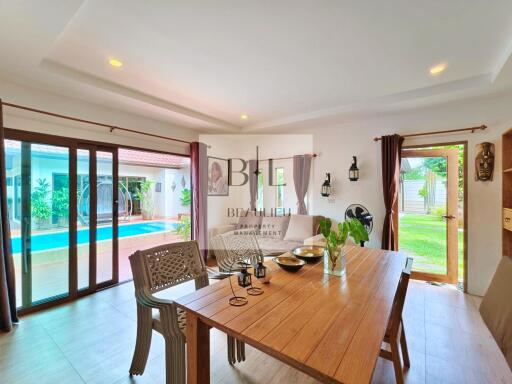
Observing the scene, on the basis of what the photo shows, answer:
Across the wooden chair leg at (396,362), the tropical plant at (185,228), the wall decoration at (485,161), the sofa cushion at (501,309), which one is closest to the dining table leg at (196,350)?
the wooden chair leg at (396,362)

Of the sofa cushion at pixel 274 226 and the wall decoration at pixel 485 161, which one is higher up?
the wall decoration at pixel 485 161

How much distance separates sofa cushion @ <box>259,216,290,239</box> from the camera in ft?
13.8

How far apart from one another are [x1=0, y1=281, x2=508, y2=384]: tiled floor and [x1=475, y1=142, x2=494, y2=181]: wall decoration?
155cm

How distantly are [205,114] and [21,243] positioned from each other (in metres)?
2.77

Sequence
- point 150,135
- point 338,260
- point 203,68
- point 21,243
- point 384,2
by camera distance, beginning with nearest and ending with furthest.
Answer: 1. point 384,2
2. point 338,260
3. point 203,68
4. point 21,243
5. point 150,135

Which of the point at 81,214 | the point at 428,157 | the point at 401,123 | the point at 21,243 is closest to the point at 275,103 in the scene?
the point at 401,123

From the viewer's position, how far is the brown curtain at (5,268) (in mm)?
2178

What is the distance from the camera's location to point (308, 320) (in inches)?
41.9

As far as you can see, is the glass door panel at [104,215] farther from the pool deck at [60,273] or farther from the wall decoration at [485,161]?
the wall decoration at [485,161]

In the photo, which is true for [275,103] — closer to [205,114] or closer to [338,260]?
[205,114]

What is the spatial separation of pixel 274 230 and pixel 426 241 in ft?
7.70

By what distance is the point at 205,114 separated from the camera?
12.1ft

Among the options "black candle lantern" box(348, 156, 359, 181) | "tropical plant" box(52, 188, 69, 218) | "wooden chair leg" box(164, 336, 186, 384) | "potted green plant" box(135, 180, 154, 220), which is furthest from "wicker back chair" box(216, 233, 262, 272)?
"potted green plant" box(135, 180, 154, 220)

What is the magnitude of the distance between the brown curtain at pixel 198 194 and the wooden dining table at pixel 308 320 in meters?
2.64
